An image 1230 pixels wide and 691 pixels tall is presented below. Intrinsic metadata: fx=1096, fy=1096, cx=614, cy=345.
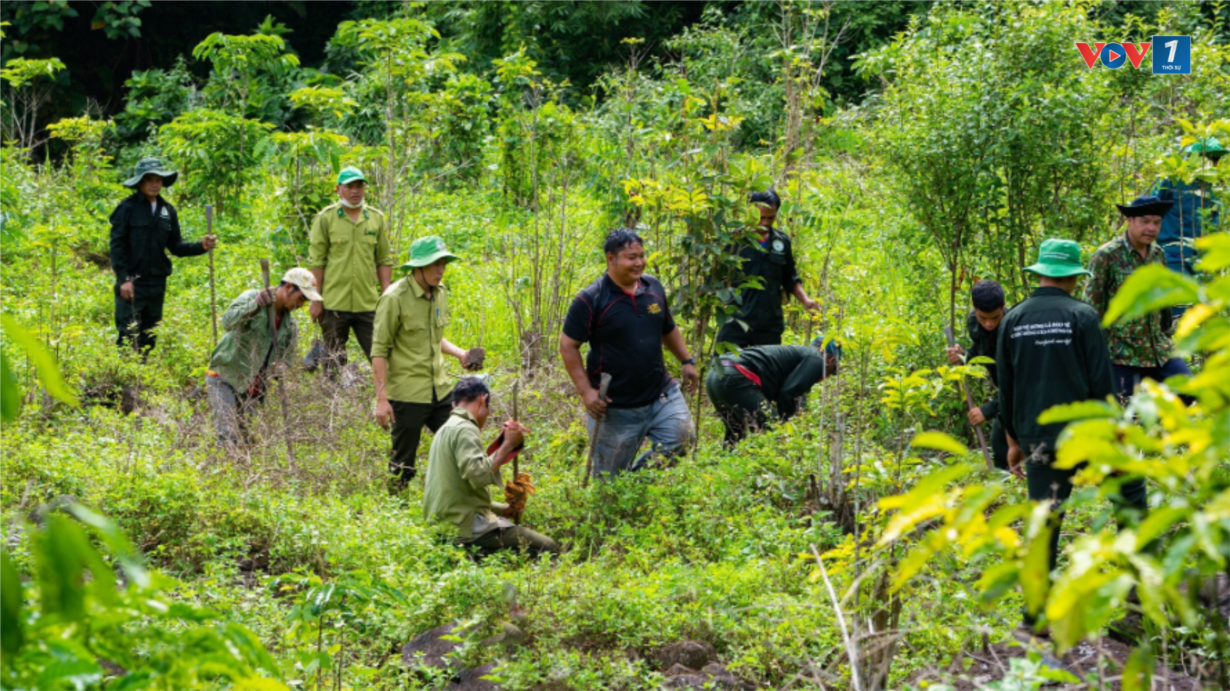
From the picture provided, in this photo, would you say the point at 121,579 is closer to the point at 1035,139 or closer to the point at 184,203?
the point at 1035,139

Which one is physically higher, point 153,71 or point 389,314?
point 153,71

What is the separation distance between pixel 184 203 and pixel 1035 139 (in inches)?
384

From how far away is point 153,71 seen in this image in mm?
16531

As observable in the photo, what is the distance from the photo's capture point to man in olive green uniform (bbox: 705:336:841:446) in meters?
6.86

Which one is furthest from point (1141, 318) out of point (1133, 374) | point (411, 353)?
point (411, 353)

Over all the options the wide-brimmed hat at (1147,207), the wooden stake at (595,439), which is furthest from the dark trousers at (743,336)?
the wide-brimmed hat at (1147,207)

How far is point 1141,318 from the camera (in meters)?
5.68

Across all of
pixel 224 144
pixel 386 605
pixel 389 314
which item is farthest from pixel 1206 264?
pixel 224 144

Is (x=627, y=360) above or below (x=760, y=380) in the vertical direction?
above

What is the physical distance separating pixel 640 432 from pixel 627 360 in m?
0.47

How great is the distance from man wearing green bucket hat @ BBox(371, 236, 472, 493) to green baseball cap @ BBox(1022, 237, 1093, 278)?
3169 mm

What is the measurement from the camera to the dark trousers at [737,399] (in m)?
6.84

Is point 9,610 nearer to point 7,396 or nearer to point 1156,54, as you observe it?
point 7,396

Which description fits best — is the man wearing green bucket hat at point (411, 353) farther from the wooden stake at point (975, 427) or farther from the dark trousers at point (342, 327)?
the wooden stake at point (975, 427)
